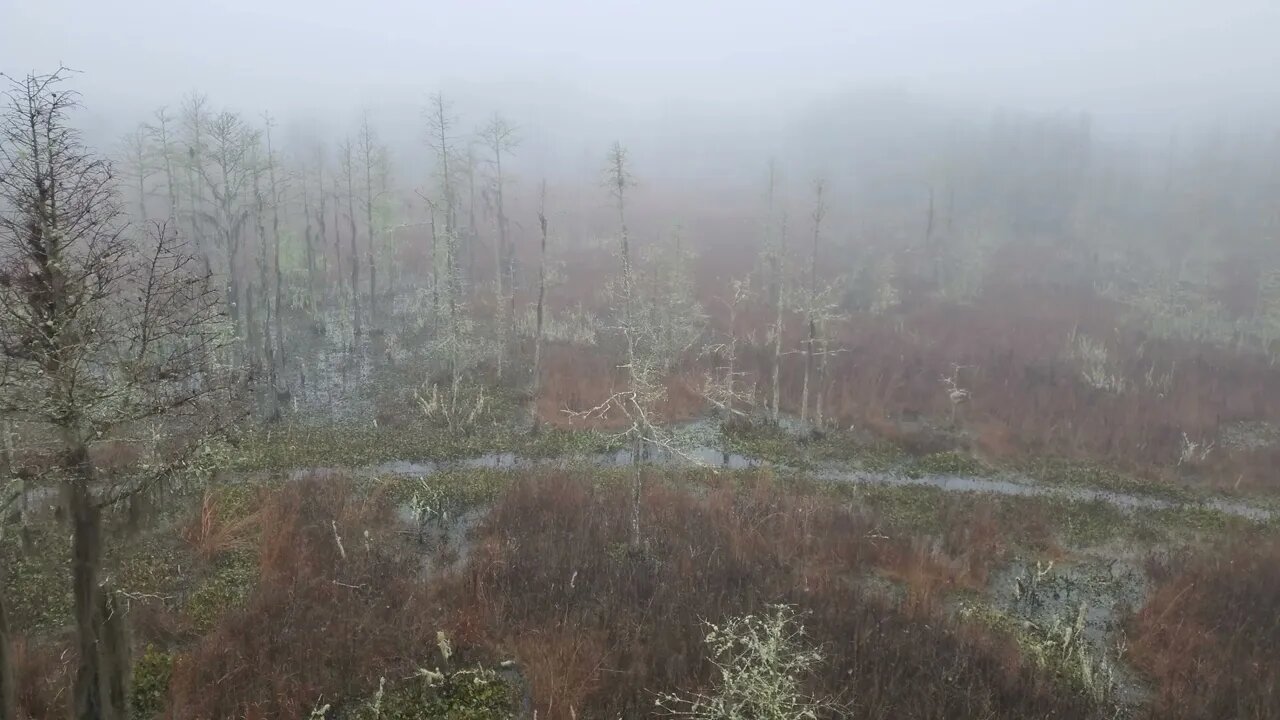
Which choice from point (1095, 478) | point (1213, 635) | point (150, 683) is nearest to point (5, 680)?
point (150, 683)

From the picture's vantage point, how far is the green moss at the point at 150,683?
391 inches

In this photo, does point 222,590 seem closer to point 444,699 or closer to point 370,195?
point 444,699

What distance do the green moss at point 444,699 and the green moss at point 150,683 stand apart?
2839 mm

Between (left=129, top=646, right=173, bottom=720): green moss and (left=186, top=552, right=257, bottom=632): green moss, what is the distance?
102 cm

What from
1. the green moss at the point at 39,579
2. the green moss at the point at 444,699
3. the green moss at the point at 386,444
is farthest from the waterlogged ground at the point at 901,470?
the green moss at the point at 444,699

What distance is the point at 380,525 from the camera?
16797 mm

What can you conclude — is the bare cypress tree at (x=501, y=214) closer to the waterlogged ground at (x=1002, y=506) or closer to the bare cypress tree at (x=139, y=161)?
the waterlogged ground at (x=1002, y=506)

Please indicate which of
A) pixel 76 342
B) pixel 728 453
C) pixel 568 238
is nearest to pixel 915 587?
pixel 728 453

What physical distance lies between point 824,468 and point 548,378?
12.5m

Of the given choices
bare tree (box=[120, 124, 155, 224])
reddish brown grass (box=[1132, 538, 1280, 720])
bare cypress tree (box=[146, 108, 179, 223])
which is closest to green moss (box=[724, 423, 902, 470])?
reddish brown grass (box=[1132, 538, 1280, 720])

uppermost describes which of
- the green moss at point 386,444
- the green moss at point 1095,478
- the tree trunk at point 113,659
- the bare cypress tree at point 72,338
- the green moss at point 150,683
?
the bare cypress tree at point 72,338

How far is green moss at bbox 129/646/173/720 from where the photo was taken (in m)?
9.93

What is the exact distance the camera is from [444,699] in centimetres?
1080

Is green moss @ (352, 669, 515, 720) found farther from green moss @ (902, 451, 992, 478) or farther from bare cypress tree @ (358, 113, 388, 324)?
bare cypress tree @ (358, 113, 388, 324)
